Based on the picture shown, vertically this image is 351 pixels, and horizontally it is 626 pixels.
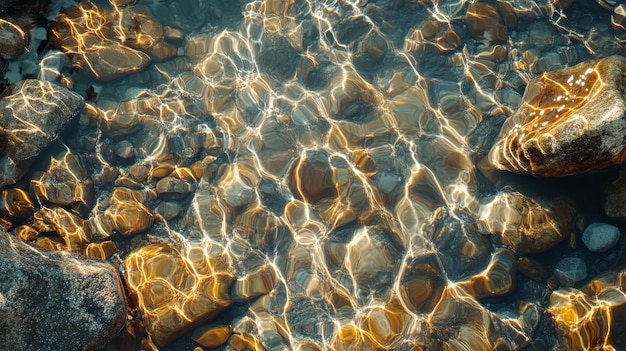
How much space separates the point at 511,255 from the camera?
5.41 metres

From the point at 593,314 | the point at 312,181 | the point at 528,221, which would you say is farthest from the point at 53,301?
the point at 593,314

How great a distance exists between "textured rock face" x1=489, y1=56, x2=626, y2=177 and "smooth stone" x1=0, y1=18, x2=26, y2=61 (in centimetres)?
631

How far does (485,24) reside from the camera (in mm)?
6383

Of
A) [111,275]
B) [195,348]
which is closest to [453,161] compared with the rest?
[195,348]

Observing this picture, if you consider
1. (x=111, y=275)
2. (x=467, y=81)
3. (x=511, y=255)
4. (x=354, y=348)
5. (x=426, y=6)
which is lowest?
(x=354, y=348)

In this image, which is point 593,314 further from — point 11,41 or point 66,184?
point 11,41

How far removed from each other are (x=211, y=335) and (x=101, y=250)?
1.71 m

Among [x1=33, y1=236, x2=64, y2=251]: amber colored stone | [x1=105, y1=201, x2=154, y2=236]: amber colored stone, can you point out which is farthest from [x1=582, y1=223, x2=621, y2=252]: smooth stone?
[x1=33, y1=236, x2=64, y2=251]: amber colored stone

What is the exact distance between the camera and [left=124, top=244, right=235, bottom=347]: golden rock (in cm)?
507

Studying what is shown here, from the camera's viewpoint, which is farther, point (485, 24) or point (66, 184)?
point (485, 24)

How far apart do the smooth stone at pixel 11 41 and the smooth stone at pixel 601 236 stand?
755 centimetres

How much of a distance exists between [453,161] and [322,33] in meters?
2.66

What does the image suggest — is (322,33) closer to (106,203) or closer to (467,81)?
(467,81)

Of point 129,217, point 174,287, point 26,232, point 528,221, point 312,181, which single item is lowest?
point 174,287
